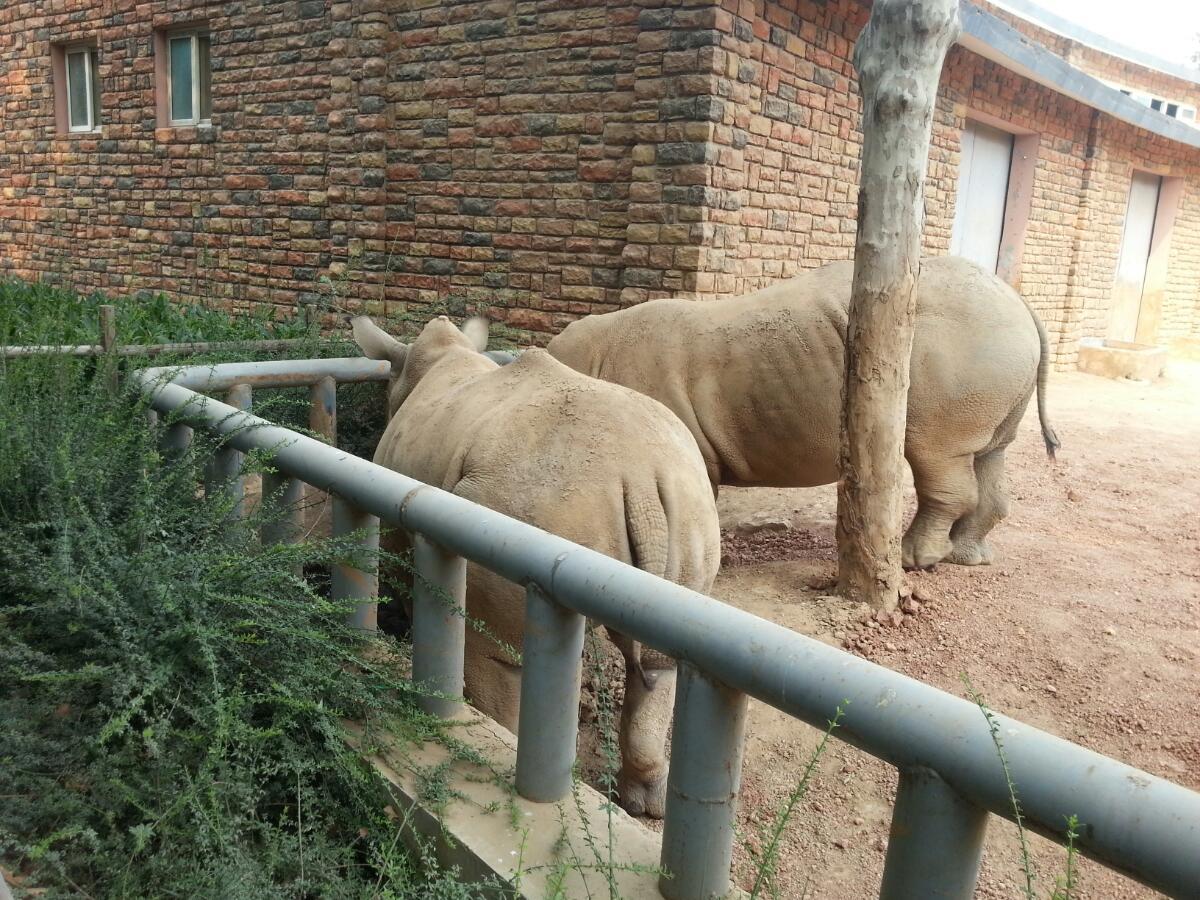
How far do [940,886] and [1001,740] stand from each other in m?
0.26

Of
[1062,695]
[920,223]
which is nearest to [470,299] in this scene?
[920,223]

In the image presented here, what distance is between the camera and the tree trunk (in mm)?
4383

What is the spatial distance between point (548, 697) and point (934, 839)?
33.9 inches

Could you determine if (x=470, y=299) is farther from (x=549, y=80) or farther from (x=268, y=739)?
(x=268, y=739)

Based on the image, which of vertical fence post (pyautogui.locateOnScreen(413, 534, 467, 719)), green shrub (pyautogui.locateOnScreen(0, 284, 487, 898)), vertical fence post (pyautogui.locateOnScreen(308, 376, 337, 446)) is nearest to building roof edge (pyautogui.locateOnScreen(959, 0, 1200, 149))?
vertical fence post (pyautogui.locateOnScreen(308, 376, 337, 446))

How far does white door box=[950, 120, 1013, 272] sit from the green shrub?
Result: 36.4 feet

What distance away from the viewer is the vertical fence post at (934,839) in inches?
54.9

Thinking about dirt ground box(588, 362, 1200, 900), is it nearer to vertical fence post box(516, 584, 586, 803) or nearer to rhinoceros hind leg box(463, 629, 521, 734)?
rhinoceros hind leg box(463, 629, 521, 734)

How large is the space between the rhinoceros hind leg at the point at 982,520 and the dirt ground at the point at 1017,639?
5.2 inches

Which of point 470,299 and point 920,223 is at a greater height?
point 920,223

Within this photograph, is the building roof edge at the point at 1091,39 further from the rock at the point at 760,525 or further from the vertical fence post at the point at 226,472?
the vertical fence post at the point at 226,472

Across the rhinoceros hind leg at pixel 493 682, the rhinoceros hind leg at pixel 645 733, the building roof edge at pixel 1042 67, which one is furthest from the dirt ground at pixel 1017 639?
the building roof edge at pixel 1042 67

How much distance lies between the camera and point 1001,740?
4.40 ft

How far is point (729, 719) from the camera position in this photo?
1.72 metres
